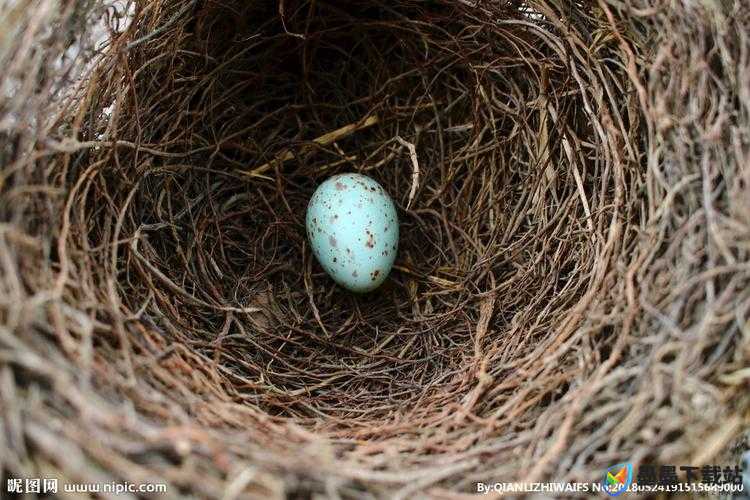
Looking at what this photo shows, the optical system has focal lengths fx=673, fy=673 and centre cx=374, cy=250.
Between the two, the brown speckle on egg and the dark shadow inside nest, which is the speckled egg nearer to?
the brown speckle on egg

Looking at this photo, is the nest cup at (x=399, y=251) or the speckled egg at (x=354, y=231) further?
the speckled egg at (x=354, y=231)

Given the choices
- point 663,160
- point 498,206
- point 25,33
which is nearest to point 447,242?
point 498,206

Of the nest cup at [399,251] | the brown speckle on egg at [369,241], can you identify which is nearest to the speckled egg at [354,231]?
the brown speckle on egg at [369,241]

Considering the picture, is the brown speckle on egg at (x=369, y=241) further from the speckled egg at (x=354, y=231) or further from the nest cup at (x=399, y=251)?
the nest cup at (x=399, y=251)

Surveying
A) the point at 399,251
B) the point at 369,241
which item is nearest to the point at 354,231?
the point at 369,241

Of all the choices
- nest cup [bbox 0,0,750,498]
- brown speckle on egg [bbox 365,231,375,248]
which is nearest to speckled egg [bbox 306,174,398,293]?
brown speckle on egg [bbox 365,231,375,248]

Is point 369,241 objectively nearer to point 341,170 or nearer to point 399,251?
point 399,251
